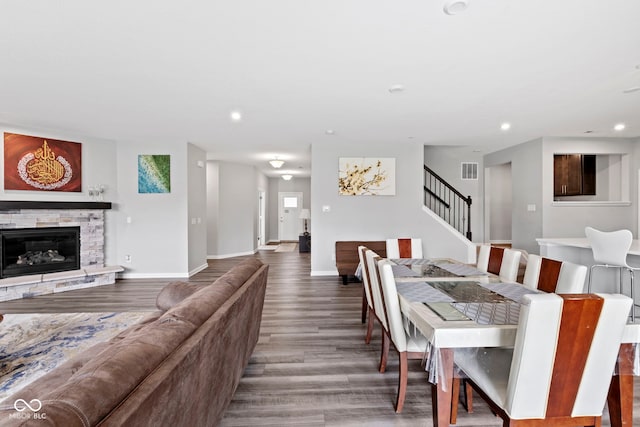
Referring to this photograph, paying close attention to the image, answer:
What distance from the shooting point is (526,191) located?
620 centimetres

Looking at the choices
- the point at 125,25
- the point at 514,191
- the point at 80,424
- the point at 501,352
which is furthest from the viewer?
the point at 514,191

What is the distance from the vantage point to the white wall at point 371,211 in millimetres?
5816

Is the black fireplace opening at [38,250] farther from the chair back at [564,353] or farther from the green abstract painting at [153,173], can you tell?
the chair back at [564,353]

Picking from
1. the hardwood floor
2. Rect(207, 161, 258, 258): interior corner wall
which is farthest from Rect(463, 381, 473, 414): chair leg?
Rect(207, 161, 258, 258): interior corner wall

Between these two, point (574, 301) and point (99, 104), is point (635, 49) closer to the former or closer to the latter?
point (574, 301)

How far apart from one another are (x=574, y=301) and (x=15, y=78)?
4.64m

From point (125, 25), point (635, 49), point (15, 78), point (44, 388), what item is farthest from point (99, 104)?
point (635, 49)

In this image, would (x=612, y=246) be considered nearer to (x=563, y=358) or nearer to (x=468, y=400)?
(x=468, y=400)

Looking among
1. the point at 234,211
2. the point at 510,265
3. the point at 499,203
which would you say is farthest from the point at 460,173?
the point at 234,211

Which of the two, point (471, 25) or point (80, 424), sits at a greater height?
point (471, 25)

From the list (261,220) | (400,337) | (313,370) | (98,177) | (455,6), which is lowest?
(313,370)

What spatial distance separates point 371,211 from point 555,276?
12.7 feet

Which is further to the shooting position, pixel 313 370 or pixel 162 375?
pixel 313 370

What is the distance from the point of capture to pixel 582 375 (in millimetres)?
1235
